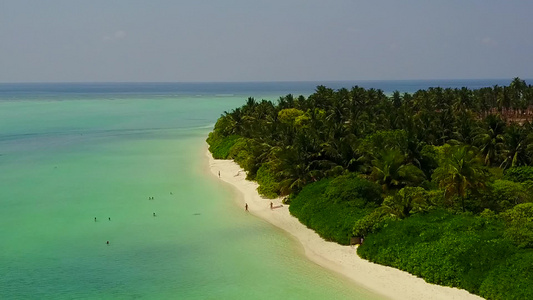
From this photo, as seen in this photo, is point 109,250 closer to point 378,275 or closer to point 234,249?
point 234,249

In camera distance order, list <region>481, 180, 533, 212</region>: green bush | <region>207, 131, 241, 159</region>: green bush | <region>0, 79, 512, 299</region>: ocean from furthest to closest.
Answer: <region>207, 131, 241, 159</region>: green bush < <region>481, 180, 533, 212</region>: green bush < <region>0, 79, 512, 299</region>: ocean

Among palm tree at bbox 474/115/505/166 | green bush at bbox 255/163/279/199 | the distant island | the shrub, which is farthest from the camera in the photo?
palm tree at bbox 474/115/505/166

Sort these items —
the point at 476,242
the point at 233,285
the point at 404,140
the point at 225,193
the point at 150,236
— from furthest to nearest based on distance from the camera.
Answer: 1. the point at 225,193
2. the point at 404,140
3. the point at 150,236
4. the point at 233,285
5. the point at 476,242

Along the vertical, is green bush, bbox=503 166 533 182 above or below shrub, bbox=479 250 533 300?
above

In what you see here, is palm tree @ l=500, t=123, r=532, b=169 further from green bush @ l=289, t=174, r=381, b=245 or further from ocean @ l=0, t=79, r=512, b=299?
ocean @ l=0, t=79, r=512, b=299

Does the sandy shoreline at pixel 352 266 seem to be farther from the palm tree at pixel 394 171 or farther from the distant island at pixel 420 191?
the palm tree at pixel 394 171

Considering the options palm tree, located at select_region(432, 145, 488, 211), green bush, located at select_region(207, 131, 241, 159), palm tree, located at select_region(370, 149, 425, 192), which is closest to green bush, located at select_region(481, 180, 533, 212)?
palm tree, located at select_region(432, 145, 488, 211)

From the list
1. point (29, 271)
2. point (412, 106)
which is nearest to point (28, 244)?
point (29, 271)
